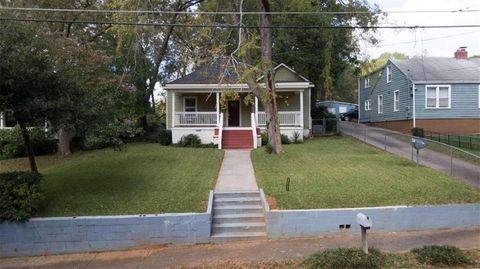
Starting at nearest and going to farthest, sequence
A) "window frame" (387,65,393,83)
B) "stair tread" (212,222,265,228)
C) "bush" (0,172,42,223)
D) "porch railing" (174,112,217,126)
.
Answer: "bush" (0,172,42,223) → "stair tread" (212,222,265,228) → "porch railing" (174,112,217,126) → "window frame" (387,65,393,83)

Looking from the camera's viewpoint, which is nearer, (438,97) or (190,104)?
(190,104)

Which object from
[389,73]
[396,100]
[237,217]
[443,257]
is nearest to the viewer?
[443,257]

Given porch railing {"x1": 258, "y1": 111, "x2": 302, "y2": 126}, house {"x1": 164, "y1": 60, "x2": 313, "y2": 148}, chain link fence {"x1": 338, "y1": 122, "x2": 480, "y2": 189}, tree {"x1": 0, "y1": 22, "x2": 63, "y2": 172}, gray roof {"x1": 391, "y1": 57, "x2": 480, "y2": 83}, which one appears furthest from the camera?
gray roof {"x1": 391, "y1": 57, "x2": 480, "y2": 83}

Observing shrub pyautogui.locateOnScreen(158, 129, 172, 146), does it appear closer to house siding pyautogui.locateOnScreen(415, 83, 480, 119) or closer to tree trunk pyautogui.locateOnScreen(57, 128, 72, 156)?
tree trunk pyautogui.locateOnScreen(57, 128, 72, 156)

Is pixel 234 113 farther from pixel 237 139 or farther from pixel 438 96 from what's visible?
pixel 438 96

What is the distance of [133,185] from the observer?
42.0 ft

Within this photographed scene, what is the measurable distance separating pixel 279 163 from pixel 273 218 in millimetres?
6447

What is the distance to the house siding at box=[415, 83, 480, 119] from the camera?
2919 centimetres

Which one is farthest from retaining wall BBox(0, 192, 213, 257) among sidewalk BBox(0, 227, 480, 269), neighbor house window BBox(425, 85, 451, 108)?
neighbor house window BBox(425, 85, 451, 108)

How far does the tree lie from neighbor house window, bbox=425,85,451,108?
82.0 feet

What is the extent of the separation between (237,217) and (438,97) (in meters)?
23.0

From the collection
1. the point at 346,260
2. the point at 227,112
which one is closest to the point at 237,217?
the point at 346,260

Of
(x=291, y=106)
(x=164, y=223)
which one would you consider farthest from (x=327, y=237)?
(x=291, y=106)

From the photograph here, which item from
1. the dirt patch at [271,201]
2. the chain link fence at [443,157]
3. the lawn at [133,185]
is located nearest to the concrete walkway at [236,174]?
the lawn at [133,185]
